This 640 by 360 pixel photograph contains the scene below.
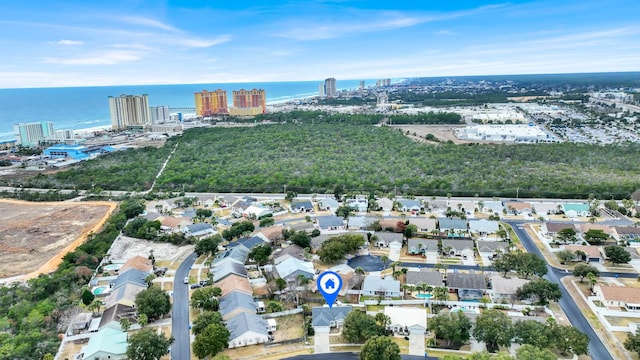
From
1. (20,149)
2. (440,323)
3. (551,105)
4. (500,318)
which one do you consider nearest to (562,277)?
(500,318)

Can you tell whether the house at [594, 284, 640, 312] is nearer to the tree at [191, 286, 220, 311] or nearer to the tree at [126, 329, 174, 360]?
the tree at [191, 286, 220, 311]

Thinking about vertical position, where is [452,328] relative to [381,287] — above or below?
above

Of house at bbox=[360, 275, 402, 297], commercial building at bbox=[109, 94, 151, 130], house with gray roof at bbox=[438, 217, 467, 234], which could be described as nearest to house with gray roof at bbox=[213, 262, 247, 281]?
house at bbox=[360, 275, 402, 297]

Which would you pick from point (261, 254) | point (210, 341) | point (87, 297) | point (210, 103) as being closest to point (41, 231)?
point (87, 297)

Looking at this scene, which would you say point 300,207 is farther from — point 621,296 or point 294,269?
point 621,296

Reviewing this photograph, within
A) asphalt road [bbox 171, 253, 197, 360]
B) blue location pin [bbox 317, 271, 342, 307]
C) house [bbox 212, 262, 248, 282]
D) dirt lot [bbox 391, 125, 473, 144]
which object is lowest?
asphalt road [bbox 171, 253, 197, 360]

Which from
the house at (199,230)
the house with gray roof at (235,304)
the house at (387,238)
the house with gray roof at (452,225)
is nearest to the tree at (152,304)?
the house with gray roof at (235,304)
